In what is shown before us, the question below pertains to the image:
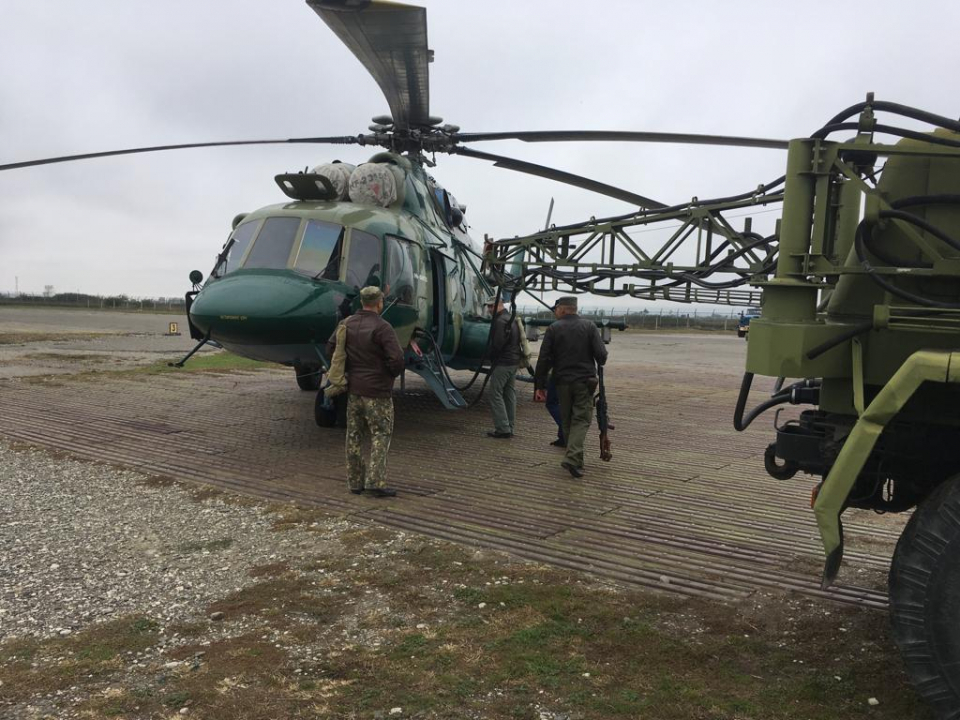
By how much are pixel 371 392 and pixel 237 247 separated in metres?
3.45

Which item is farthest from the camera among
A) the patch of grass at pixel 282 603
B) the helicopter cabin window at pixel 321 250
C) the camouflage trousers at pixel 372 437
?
the helicopter cabin window at pixel 321 250

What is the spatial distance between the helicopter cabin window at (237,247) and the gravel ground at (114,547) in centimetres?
270

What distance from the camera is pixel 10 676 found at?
3.22 m

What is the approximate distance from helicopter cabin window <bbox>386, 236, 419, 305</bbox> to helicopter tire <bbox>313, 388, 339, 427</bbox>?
5.21 ft

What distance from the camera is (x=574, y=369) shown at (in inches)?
285

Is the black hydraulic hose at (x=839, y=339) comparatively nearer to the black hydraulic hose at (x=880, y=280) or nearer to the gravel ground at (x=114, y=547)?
the black hydraulic hose at (x=880, y=280)

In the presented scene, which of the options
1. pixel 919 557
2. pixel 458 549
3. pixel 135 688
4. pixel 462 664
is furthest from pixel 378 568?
pixel 919 557

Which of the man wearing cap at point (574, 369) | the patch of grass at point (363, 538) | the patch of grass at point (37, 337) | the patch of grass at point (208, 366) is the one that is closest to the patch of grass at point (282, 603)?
the patch of grass at point (363, 538)

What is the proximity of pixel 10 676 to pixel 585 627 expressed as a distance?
2602 millimetres

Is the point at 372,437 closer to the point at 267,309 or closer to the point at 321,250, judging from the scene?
the point at 267,309

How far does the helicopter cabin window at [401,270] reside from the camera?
8.97m

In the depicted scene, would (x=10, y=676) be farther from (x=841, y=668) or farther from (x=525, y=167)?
(x=525, y=167)

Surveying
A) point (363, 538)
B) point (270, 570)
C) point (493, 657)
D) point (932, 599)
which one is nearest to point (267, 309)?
point (363, 538)

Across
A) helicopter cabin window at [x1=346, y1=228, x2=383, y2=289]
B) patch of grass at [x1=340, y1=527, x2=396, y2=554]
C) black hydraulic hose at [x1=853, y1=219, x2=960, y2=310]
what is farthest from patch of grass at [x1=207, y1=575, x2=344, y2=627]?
helicopter cabin window at [x1=346, y1=228, x2=383, y2=289]
